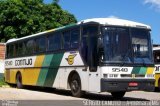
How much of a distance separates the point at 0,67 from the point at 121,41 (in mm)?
16527

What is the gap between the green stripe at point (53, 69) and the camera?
20694mm

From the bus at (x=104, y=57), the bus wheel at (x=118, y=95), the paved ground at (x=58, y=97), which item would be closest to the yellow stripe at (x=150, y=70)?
the bus at (x=104, y=57)

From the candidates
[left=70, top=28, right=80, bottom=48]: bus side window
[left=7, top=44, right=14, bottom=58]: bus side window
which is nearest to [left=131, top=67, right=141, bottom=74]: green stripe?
[left=70, top=28, right=80, bottom=48]: bus side window

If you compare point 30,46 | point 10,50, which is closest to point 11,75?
point 10,50

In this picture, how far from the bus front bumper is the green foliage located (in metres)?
24.2

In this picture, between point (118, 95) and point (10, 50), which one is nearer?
point (118, 95)

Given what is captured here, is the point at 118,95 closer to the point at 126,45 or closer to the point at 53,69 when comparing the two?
the point at 126,45

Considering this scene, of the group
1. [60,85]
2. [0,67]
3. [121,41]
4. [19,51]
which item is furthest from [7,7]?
[121,41]

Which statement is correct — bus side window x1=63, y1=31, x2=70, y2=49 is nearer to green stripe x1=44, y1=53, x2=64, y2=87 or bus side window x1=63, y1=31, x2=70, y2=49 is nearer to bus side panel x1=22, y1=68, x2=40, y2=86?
green stripe x1=44, y1=53, x2=64, y2=87

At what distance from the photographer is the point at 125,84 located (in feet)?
57.0

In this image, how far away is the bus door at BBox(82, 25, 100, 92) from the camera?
1753 centimetres

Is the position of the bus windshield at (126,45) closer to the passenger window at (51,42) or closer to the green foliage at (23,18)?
the passenger window at (51,42)

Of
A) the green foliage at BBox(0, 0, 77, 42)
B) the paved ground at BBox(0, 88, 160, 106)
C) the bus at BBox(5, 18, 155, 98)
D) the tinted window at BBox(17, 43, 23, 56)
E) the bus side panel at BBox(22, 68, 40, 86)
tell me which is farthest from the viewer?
the green foliage at BBox(0, 0, 77, 42)

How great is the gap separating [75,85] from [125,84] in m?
2.64
